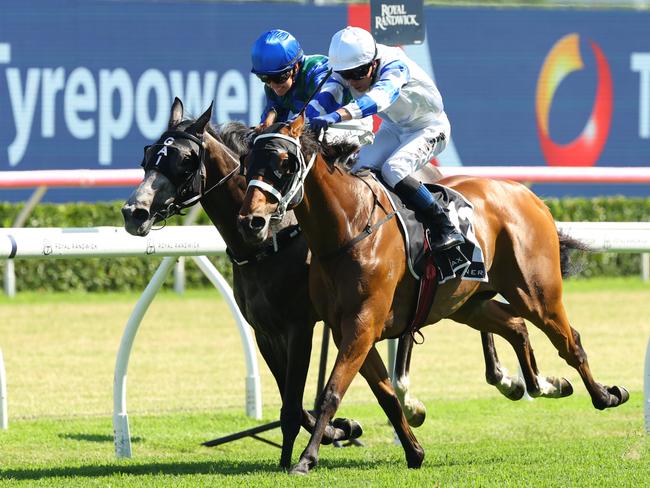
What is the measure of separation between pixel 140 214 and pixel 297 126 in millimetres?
743

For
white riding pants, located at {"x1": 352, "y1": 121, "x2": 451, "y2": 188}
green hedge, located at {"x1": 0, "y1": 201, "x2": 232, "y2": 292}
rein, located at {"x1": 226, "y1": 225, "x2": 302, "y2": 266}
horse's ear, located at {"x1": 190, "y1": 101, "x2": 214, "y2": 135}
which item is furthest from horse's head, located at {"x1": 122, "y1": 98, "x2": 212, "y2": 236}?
green hedge, located at {"x1": 0, "y1": 201, "x2": 232, "y2": 292}

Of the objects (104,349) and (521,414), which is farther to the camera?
(104,349)

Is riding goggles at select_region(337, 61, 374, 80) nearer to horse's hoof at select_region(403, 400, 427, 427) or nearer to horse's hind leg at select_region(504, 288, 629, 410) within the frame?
horse's hind leg at select_region(504, 288, 629, 410)

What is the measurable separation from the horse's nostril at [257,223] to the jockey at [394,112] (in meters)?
0.55

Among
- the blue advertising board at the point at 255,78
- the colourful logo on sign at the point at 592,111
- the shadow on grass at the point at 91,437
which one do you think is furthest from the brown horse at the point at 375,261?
the colourful logo on sign at the point at 592,111

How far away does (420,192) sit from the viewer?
5582mm

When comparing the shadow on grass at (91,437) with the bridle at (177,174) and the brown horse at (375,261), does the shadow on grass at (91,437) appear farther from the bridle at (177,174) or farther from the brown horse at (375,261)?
the brown horse at (375,261)

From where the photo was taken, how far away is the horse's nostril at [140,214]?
5.29 m

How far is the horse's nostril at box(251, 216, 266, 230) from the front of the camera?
485 centimetres

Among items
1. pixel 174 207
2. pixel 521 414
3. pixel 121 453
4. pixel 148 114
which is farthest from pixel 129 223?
pixel 148 114

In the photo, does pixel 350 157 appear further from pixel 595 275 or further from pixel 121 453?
pixel 595 275

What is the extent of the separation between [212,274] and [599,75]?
10.1 meters

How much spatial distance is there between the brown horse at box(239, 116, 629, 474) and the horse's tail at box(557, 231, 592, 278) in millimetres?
223

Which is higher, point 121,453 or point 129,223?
point 129,223
